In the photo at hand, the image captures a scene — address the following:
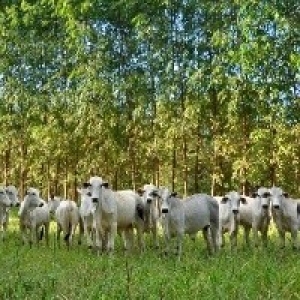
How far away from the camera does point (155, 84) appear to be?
1239 inches

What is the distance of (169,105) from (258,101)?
447 centimetres

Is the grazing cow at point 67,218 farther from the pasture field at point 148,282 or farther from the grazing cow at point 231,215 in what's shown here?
the pasture field at point 148,282

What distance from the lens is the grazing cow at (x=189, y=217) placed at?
14344 millimetres

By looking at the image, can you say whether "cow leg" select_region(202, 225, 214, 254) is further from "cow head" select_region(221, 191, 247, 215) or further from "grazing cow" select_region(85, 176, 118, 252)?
"grazing cow" select_region(85, 176, 118, 252)

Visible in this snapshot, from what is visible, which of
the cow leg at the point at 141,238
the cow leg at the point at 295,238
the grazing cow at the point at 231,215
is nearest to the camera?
the cow leg at the point at 295,238

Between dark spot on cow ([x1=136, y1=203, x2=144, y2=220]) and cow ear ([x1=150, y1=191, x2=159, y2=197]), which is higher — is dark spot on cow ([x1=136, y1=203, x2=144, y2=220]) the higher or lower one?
the lower one

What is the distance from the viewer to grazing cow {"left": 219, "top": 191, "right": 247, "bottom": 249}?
16719mm

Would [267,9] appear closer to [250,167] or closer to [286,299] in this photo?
[250,167]

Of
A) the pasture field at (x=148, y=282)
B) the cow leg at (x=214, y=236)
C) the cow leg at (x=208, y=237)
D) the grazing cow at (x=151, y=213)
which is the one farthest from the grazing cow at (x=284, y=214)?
the pasture field at (x=148, y=282)

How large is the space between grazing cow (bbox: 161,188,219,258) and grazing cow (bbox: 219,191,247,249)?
1.11m

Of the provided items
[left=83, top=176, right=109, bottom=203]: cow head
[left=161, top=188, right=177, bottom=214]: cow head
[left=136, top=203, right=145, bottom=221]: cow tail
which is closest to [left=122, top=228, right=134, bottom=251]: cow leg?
[left=136, top=203, right=145, bottom=221]: cow tail

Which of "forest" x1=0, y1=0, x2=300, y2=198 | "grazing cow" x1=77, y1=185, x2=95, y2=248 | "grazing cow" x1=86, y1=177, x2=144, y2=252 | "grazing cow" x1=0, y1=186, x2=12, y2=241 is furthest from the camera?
"forest" x1=0, y1=0, x2=300, y2=198

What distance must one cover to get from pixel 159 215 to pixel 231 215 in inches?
82.2

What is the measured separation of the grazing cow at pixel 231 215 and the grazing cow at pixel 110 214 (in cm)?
248
